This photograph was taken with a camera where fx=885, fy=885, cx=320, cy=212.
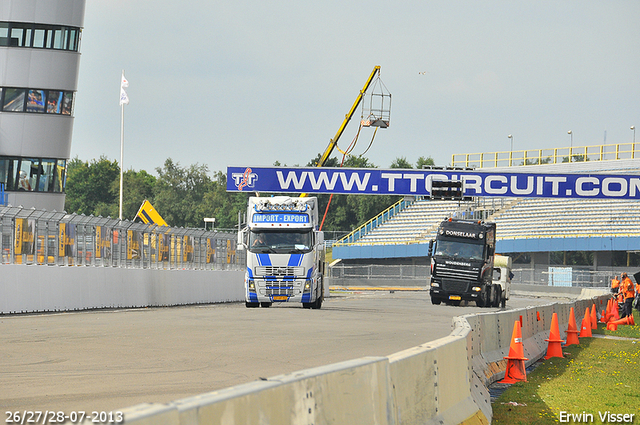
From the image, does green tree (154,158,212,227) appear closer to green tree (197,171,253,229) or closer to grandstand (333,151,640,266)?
green tree (197,171,253,229)

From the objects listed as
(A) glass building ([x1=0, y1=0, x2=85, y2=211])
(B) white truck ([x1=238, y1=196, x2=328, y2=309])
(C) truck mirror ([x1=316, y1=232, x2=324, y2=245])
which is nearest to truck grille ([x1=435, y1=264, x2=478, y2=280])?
(C) truck mirror ([x1=316, y1=232, x2=324, y2=245])

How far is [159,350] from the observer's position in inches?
551

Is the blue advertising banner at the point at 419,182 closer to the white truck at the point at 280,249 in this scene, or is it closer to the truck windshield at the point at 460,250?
the truck windshield at the point at 460,250

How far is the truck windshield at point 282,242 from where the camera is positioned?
94.2 feet

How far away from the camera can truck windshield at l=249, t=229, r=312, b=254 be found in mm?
28703

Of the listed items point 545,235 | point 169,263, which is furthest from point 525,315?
point 545,235

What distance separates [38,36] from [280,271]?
1986cm

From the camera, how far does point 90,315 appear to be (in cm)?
2288

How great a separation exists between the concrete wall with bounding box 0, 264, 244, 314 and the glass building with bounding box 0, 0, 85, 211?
11287 millimetres

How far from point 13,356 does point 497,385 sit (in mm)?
6828

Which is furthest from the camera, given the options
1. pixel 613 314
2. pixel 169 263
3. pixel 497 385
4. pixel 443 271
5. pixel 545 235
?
pixel 545 235

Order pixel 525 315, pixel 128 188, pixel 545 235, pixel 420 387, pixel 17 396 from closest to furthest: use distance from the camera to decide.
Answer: pixel 420 387
pixel 17 396
pixel 525 315
pixel 545 235
pixel 128 188

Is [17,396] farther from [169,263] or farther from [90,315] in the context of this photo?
[169,263]

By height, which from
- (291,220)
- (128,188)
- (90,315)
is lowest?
(90,315)
